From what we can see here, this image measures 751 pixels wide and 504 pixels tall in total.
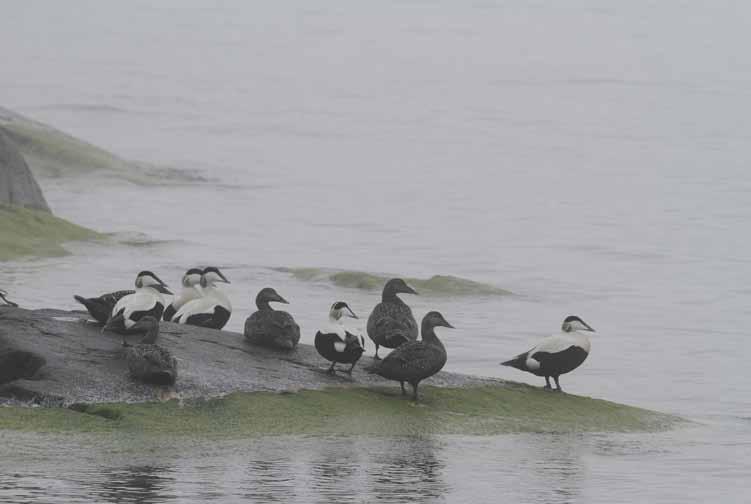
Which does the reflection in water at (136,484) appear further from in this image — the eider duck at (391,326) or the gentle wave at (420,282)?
the gentle wave at (420,282)

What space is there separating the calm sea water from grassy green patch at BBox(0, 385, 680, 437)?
242 millimetres

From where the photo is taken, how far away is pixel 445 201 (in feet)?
104

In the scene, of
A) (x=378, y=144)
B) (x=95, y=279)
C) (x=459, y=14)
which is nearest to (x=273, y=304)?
(x=95, y=279)

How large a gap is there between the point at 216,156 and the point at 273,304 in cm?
1715

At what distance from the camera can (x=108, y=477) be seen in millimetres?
9781

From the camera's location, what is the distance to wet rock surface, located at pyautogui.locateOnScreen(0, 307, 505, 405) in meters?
11.1

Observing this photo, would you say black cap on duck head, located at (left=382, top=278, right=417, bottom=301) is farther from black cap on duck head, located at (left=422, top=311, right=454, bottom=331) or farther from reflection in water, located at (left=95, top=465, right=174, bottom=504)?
reflection in water, located at (left=95, top=465, right=174, bottom=504)

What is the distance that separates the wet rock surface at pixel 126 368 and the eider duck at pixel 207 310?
2.58 feet

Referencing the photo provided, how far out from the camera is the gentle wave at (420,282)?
21703 mm

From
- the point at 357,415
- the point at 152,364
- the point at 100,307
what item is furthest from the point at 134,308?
the point at 357,415

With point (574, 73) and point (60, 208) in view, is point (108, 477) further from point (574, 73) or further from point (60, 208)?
point (574, 73)

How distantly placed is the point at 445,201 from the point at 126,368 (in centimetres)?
2045

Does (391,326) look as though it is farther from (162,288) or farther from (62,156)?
(62,156)

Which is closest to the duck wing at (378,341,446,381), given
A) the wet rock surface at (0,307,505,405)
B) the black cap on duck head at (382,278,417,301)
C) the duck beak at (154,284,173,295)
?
the wet rock surface at (0,307,505,405)
